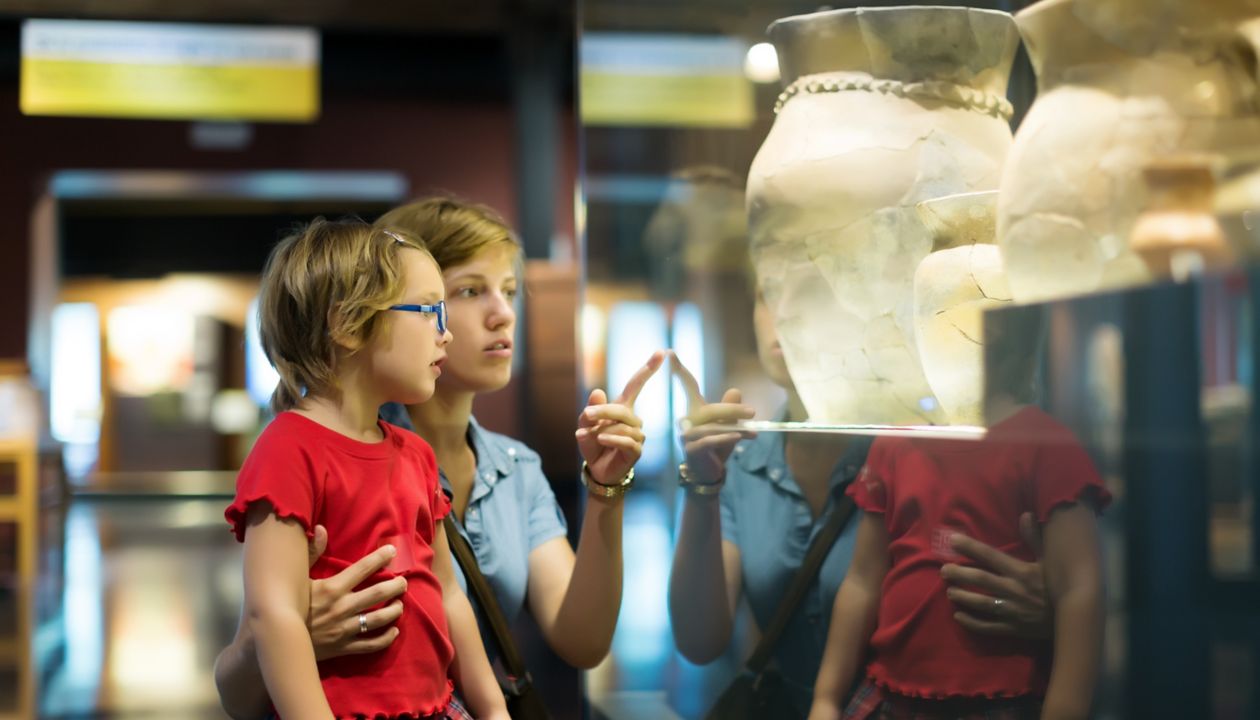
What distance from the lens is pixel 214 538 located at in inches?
359

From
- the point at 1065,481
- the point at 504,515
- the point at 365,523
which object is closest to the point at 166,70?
the point at 504,515

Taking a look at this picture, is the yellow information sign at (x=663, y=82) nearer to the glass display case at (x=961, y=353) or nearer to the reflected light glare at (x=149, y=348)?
the glass display case at (x=961, y=353)

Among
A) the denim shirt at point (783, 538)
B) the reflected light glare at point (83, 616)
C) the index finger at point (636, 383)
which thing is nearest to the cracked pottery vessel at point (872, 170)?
the denim shirt at point (783, 538)

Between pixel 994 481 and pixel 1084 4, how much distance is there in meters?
0.44

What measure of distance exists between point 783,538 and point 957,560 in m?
0.40

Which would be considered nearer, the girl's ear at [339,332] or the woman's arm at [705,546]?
the girl's ear at [339,332]

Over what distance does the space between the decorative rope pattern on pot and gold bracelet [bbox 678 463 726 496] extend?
543mm

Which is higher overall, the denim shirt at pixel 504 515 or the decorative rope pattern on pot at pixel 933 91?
the decorative rope pattern on pot at pixel 933 91

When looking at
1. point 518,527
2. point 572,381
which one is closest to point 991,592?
point 518,527

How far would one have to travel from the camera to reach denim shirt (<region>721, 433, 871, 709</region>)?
4.43 ft

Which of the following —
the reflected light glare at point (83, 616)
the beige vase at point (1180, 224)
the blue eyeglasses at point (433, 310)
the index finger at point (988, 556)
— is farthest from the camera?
the reflected light glare at point (83, 616)

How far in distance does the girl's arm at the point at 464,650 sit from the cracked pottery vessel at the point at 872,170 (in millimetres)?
517

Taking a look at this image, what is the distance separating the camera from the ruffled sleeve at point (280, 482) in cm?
119

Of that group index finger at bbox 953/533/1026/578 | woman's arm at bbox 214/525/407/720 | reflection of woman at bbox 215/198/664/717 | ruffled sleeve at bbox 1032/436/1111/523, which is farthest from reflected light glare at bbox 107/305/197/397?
ruffled sleeve at bbox 1032/436/1111/523
